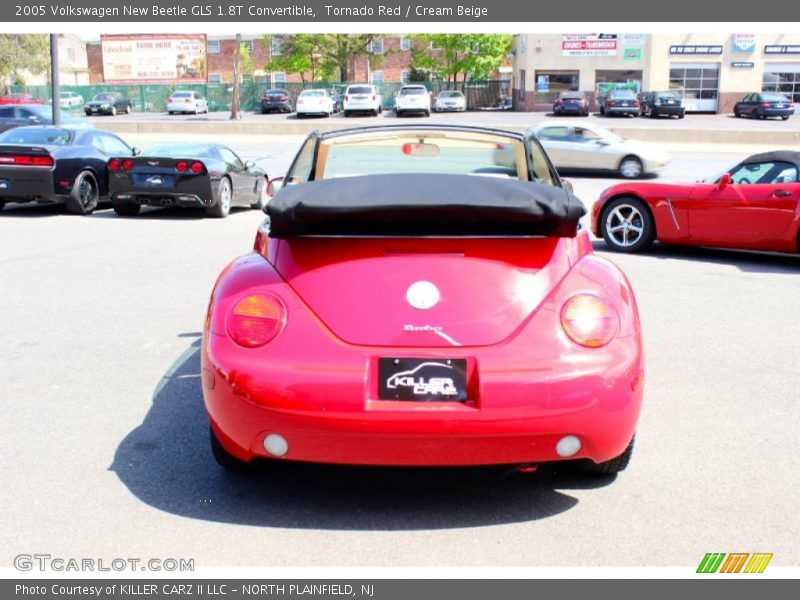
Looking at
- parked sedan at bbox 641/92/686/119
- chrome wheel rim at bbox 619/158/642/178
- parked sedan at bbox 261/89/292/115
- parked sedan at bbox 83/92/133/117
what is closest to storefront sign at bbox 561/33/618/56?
parked sedan at bbox 641/92/686/119

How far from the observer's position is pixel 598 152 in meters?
24.0

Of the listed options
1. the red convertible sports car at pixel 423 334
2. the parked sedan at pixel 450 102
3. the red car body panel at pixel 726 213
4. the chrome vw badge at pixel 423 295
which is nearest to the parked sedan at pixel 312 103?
the parked sedan at pixel 450 102

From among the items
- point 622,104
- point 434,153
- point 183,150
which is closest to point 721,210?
point 434,153

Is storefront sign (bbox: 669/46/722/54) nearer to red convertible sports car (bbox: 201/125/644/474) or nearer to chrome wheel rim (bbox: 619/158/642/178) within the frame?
chrome wheel rim (bbox: 619/158/642/178)

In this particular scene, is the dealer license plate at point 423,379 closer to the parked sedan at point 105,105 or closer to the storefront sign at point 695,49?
the parked sedan at point 105,105

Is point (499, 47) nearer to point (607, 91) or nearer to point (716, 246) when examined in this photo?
point (607, 91)

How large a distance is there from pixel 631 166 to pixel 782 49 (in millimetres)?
44493

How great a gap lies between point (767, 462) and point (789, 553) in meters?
1.01

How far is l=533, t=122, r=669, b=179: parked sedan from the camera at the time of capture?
23.8 meters

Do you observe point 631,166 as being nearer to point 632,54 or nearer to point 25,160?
point 25,160

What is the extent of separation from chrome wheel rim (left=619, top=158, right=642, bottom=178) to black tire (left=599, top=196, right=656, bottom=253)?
42.4ft

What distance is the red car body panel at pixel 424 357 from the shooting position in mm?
3451

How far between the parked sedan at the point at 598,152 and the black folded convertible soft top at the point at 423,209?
2069cm

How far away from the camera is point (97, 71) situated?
9894cm
